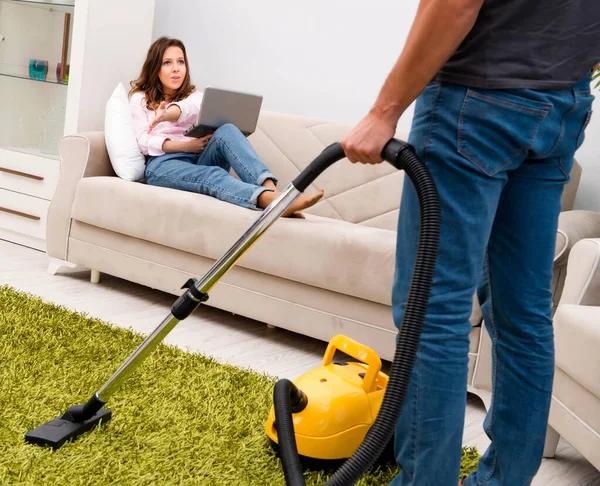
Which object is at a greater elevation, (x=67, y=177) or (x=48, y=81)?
(x=48, y=81)

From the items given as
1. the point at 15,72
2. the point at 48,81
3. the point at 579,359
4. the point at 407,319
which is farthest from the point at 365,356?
the point at 15,72

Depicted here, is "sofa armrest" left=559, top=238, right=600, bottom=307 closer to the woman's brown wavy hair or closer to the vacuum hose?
the vacuum hose

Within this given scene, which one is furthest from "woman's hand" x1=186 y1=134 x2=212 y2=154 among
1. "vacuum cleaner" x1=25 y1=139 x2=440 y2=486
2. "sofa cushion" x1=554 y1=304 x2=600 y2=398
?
"sofa cushion" x1=554 y1=304 x2=600 y2=398

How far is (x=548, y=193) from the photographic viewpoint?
1.14m

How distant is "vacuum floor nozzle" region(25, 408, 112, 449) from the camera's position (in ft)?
4.81

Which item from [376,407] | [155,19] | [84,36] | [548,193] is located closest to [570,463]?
[376,407]

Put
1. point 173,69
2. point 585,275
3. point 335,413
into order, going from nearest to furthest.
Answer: point 335,413, point 585,275, point 173,69

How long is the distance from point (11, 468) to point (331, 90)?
232 cm

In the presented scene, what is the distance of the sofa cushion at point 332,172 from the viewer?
9.33ft

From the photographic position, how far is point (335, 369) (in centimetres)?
161

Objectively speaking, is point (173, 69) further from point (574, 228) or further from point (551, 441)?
point (551, 441)

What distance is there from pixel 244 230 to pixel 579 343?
1.18 m

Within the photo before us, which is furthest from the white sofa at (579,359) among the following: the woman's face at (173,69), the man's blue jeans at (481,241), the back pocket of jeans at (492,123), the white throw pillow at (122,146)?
the woman's face at (173,69)

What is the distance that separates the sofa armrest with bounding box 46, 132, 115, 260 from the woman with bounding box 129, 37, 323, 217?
8.1 inches
